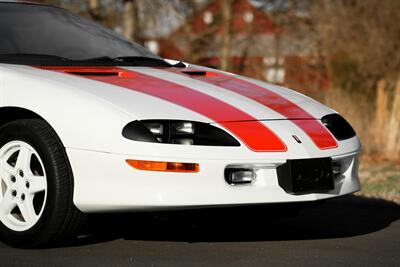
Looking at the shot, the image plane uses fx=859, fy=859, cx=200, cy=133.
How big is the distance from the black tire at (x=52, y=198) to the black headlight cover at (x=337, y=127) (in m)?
1.51

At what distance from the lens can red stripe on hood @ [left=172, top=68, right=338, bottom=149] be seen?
15.3 ft

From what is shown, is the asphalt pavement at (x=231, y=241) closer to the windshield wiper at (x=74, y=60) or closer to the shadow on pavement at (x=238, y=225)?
the shadow on pavement at (x=238, y=225)

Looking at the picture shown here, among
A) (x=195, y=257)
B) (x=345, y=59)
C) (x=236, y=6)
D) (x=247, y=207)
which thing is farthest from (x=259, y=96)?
(x=236, y=6)

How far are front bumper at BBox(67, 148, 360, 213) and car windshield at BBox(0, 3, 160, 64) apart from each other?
103 centimetres

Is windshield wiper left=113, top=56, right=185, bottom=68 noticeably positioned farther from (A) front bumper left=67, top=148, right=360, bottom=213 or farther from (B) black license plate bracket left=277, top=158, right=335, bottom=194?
(B) black license plate bracket left=277, top=158, right=335, bottom=194

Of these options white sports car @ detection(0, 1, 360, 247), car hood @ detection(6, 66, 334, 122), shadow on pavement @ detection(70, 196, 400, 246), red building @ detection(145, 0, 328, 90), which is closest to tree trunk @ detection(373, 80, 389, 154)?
shadow on pavement @ detection(70, 196, 400, 246)

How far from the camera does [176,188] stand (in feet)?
13.7

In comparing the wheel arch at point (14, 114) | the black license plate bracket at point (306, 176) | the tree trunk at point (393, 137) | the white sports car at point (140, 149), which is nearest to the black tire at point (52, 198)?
the white sports car at point (140, 149)

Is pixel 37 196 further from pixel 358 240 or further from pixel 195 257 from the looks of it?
pixel 358 240

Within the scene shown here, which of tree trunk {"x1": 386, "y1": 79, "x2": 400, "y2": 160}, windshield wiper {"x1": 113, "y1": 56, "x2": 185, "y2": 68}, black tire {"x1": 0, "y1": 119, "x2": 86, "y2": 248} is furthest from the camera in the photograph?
tree trunk {"x1": 386, "y1": 79, "x2": 400, "y2": 160}

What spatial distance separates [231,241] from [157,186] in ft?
2.43

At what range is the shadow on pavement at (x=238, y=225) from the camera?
459 centimetres

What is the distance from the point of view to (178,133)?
4246mm

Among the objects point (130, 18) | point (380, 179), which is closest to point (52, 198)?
point (380, 179)
